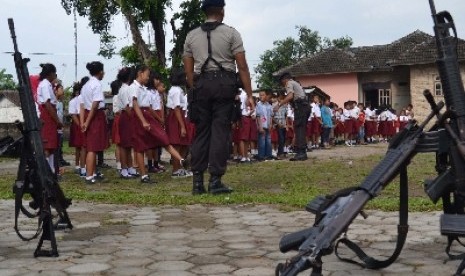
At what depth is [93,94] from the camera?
31.3 ft

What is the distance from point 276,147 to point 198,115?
9.81 meters

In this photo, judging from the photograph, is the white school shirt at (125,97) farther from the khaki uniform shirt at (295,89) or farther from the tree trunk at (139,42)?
the tree trunk at (139,42)

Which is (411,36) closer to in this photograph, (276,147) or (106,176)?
(276,147)

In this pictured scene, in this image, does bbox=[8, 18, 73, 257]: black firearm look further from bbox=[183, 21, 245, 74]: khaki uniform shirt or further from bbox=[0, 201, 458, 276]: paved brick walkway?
bbox=[183, 21, 245, 74]: khaki uniform shirt

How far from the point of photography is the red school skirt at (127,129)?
10.1m

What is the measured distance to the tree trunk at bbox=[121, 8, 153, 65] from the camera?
2445cm

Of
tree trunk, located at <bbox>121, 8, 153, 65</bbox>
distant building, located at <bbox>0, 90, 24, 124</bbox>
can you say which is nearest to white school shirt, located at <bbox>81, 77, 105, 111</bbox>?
tree trunk, located at <bbox>121, 8, 153, 65</bbox>

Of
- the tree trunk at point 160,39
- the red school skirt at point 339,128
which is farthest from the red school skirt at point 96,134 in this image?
the red school skirt at point 339,128

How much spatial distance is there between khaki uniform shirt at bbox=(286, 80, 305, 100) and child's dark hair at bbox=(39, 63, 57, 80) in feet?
18.0

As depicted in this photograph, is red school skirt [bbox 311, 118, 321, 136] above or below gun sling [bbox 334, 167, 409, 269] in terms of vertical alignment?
above

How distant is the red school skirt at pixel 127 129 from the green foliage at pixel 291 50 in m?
57.9

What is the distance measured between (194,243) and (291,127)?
1389cm

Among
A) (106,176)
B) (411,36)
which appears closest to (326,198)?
(106,176)

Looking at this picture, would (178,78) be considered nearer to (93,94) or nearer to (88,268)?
(93,94)
